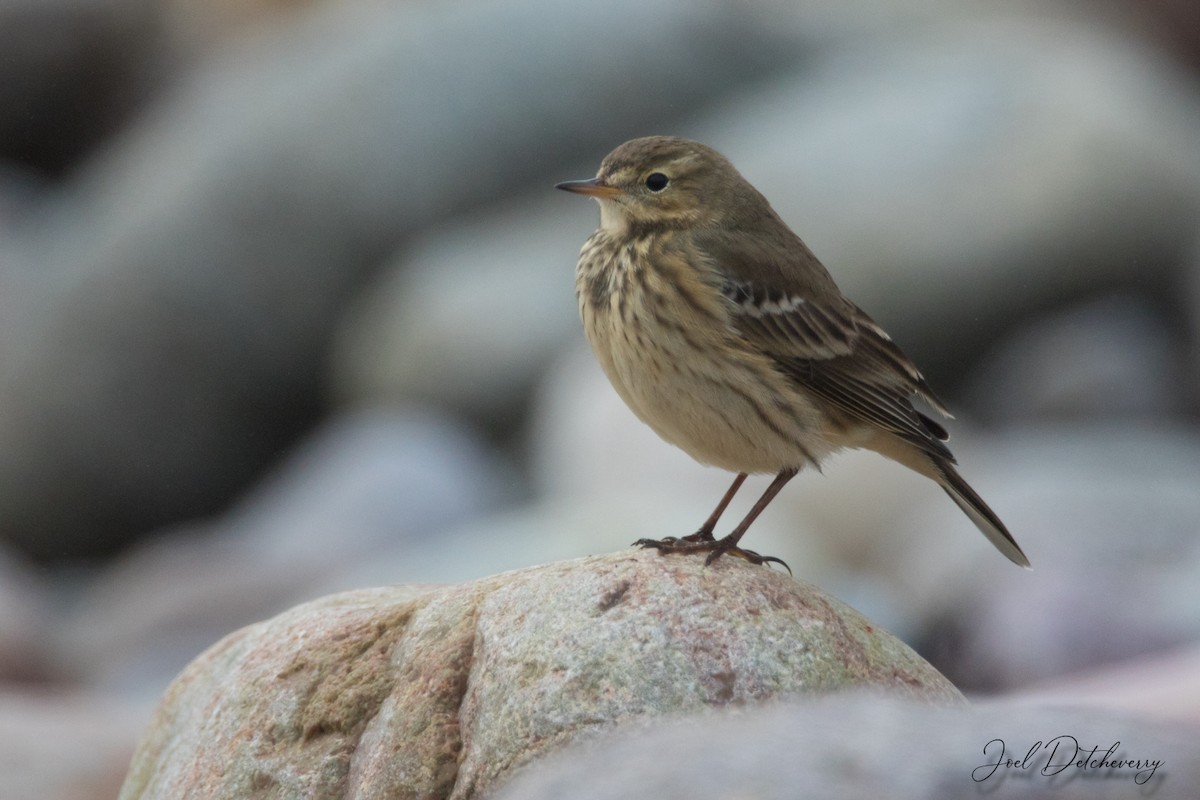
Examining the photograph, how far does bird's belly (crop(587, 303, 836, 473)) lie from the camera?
5574mm

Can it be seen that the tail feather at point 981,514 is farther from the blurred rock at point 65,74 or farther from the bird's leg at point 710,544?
the blurred rock at point 65,74

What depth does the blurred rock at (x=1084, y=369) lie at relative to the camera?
12281 mm

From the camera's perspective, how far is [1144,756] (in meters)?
3.61

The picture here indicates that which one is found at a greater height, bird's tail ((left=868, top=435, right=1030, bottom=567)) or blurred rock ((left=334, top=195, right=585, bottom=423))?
blurred rock ((left=334, top=195, right=585, bottom=423))

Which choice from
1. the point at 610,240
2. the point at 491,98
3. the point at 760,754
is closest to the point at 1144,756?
the point at 760,754

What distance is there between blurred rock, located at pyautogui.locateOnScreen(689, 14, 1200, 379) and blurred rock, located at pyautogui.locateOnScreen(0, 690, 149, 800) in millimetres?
6648

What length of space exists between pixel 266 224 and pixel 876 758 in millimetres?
11795

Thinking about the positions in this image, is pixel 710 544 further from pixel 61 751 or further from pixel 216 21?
pixel 216 21

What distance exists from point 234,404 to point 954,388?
599 cm

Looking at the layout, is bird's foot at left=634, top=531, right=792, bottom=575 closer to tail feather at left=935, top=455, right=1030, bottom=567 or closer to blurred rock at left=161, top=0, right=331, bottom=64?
tail feather at left=935, top=455, right=1030, bottom=567

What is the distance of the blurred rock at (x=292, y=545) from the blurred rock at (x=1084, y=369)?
150 inches

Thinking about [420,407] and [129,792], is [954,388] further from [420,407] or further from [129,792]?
[129,792]

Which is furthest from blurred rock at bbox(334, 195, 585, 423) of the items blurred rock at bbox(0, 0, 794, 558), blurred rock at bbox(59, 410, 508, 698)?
blurred rock at bbox(0, 0, 794, 558)

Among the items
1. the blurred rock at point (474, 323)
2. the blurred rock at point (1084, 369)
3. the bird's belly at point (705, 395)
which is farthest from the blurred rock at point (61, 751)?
the blurred rock at point (1084, 369)
